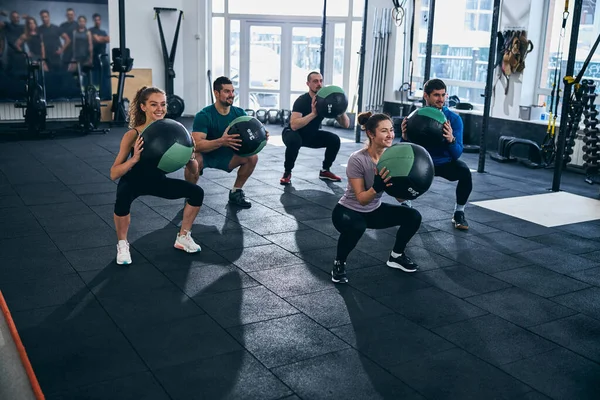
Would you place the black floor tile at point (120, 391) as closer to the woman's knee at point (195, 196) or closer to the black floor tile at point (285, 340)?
the black floor tile at point (285, 340)

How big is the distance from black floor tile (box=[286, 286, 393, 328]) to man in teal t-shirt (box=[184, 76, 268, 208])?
1.46 m

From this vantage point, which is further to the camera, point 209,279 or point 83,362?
point 209,279

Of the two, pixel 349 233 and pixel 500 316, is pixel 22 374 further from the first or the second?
pixel 500 316

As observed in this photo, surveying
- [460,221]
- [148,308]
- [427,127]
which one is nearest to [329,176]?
[460,221]

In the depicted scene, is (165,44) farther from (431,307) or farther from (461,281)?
(431,307)

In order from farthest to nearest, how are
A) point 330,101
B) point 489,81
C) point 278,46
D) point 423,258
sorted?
point 278,46 → point 489,81 → point 330,101 → point 423,258

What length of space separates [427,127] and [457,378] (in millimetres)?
1998

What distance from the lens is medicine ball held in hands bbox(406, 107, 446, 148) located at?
3902mm

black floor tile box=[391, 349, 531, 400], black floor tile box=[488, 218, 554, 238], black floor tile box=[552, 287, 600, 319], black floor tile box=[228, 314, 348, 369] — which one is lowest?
black floor tile box=[228, 314, 348, 369]

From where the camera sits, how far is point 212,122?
4469mm

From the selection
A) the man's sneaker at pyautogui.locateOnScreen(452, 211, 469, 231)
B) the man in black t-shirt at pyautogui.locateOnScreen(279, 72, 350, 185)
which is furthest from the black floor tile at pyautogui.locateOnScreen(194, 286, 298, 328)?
the man in black t-shirt at pyautogui.locateOnScreen(279, 72, 350, 185)

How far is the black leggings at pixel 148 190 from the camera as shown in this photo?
11.0 feet

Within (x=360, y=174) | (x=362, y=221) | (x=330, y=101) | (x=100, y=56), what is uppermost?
(x=100, y=56)

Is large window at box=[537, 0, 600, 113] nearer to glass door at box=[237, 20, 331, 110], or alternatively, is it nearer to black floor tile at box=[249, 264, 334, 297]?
glass door at box=[237, 20, 331, 110]
